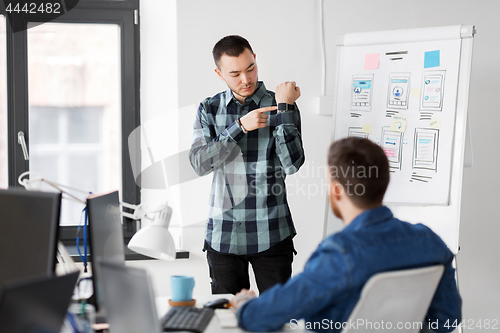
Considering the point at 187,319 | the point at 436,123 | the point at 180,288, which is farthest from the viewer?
the point at 436,123

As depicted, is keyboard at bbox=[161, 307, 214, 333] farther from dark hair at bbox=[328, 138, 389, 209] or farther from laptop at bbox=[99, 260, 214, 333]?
dark hair at bbox=[328, 138, 389, 209]

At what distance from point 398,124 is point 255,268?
3.17ft

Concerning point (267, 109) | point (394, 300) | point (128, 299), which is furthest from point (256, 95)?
point (128, 299)

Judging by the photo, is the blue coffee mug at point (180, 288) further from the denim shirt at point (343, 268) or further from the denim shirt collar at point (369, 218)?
the denim shirt collar at point (369, 218)

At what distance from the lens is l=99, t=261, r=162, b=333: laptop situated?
0.86 meters

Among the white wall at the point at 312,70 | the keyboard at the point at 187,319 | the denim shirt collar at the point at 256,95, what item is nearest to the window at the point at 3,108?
the white wall at the point at 312,70

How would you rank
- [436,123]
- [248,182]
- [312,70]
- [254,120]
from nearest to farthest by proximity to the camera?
[254,120], [248,182], [436,123], [312,70]

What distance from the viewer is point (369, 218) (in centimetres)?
119

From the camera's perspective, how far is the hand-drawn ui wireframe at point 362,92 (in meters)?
2.27

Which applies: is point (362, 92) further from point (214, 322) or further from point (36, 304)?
point (36, 304)

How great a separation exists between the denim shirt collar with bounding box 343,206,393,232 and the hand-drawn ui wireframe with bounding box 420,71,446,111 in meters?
1.14

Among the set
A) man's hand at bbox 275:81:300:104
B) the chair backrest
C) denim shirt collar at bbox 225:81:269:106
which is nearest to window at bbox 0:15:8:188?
denim shirt collar at bbox 225:81:269:106

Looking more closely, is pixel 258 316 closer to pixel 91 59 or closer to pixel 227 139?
pixel 227 139

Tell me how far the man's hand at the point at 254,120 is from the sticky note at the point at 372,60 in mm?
676
